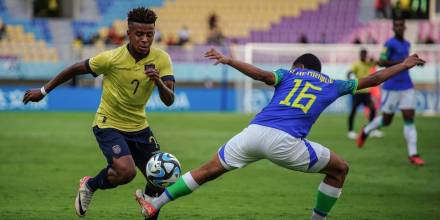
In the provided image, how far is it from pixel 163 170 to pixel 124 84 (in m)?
1.09

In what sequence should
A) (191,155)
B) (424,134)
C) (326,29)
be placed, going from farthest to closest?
(326,29), (424,134), (191,155)

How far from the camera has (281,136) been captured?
810 centimetres

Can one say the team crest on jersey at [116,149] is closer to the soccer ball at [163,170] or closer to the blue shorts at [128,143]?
the blue shorts at [128,143]

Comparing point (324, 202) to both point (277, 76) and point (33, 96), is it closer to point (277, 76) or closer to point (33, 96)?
point (277, 76)

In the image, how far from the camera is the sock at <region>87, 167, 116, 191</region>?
887 cm

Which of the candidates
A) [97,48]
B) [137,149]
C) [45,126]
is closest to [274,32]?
[97,48]

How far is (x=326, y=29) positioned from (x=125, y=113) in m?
32.8

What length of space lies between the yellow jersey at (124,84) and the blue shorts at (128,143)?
7cm

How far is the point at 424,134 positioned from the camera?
22359 mm

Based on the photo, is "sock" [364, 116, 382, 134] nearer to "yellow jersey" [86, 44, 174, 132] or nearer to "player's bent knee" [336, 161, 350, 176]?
"player's bent knee" [336, 161, 350, 176]

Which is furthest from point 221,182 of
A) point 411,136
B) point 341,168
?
point 341,168

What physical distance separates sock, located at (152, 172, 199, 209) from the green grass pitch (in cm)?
155

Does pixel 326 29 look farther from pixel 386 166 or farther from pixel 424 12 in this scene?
pixel 386 166

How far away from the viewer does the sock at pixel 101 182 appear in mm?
8867
